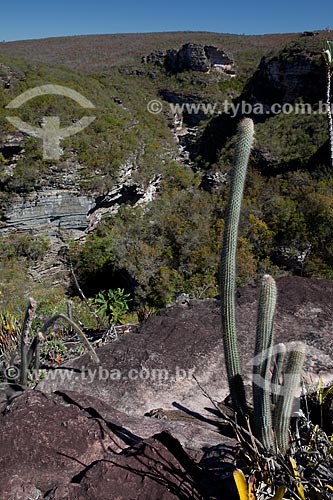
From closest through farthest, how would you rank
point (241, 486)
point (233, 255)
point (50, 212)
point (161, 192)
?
point (241, 486)
point (233, 255)
point (50, 212)
point (161, 192)

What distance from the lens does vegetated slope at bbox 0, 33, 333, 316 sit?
12.8 meters

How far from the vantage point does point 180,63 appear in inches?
1905

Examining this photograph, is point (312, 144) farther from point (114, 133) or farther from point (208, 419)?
point (208, 419)

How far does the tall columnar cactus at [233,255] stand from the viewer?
99.3 inches

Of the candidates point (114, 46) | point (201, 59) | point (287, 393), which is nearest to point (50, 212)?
point (287, 393)

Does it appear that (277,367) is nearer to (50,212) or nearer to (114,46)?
(50,212)

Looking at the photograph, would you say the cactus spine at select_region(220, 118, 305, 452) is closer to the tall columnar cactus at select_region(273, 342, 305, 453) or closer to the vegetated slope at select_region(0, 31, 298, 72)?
the tall columnar cactus at select_region(273, 342, 305, 453)

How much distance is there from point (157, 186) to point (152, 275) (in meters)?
13.0

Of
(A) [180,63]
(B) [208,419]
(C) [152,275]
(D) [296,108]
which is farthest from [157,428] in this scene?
(A) [180,63]

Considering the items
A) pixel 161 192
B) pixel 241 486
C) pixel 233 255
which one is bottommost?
pixel 241 486

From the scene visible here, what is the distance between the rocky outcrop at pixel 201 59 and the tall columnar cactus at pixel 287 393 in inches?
1910

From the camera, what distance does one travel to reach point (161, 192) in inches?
989

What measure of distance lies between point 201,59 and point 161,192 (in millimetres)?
27344

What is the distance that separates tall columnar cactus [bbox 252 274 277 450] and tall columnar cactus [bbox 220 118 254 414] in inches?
10.0
